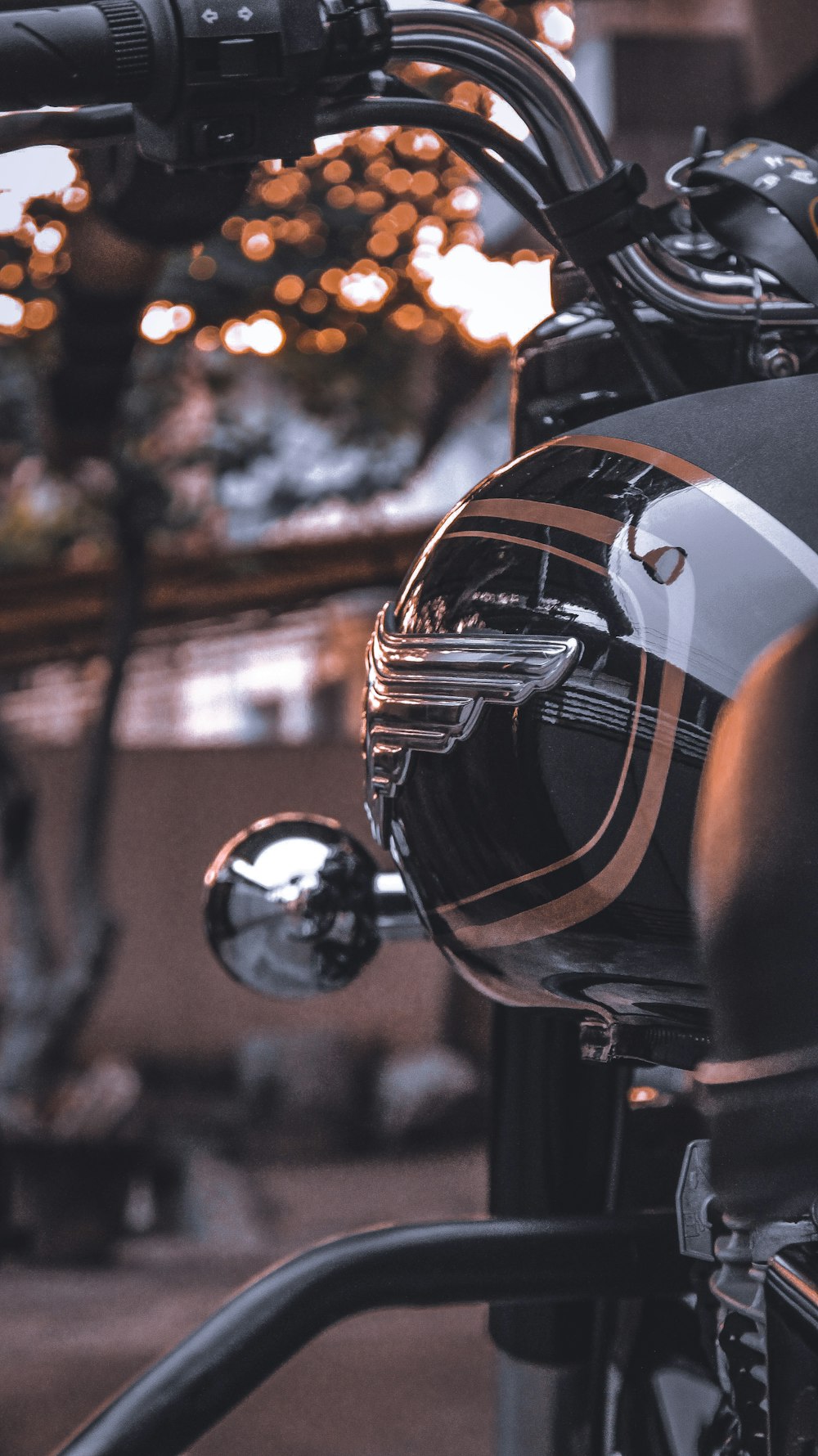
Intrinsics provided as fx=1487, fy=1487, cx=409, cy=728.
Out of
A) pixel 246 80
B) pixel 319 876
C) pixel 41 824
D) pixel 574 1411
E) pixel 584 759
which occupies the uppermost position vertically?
pixel 246 80

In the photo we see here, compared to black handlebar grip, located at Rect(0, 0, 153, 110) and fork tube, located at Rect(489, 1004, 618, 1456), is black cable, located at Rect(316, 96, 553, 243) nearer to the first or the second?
black handlebar grip, located at Rect(0, 0, 153, 110)

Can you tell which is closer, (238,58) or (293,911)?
(238,58)

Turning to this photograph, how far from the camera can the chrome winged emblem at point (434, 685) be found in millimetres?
531

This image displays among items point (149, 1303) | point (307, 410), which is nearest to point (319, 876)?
point (149, 1303)

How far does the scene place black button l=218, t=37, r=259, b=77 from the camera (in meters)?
0.54

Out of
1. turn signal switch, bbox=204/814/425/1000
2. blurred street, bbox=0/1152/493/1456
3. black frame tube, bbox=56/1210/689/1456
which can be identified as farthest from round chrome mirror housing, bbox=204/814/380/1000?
blurred street, bbox=0/1152/493/1456

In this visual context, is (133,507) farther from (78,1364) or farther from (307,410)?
(78,1364)

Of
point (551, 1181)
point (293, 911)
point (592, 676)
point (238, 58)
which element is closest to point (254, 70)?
point (238, 58)

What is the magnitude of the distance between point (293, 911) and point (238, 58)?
42cm

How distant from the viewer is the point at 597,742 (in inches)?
20.1

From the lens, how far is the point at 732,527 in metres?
0.49

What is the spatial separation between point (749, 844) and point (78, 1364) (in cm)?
285

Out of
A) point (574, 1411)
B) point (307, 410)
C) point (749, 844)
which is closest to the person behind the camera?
point (749, 844)

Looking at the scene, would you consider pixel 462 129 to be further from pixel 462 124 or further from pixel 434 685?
pixel 434 685
